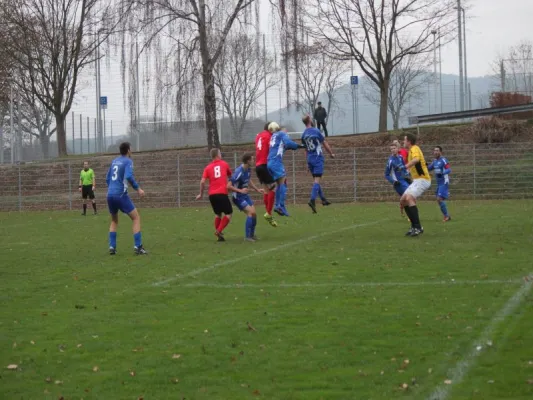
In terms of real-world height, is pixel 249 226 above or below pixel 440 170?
below

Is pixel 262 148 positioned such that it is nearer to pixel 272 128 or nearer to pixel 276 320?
pixel 272 128

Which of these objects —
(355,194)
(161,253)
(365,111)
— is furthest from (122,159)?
(365,111)

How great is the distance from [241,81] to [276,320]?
164 ft

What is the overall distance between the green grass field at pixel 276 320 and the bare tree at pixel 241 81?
36846mm

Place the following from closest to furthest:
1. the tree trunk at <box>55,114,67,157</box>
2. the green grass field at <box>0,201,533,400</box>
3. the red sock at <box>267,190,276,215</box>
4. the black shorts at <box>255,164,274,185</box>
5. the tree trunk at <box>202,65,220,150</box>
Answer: the green grass field at <box>0,201,533,400</box> < the red sock at <box>267,190,276,215</box> < the black shorts at <box>255,164,274,185</box> < the tree trunk at <box>202,65,220,150</box> < the tree trunk at <box>55,114,67,157</box>

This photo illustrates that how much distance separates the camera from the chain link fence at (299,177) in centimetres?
3419

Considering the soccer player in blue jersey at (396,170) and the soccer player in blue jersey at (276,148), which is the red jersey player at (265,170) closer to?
the soccer player in blue jersey at (276,148)

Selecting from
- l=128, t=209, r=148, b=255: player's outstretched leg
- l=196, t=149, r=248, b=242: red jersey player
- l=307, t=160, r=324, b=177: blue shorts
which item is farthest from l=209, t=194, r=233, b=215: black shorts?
l=307, t=160, r=324, b=177: blue shorts

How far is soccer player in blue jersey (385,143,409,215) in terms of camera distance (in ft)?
68.3

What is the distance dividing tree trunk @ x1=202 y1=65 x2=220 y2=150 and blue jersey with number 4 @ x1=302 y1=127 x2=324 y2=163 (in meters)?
15.1

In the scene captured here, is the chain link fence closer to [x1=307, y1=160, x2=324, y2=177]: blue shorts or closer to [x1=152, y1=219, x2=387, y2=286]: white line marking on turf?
[x1=307, y1=160, x2=324, y2=177]: blue shorts

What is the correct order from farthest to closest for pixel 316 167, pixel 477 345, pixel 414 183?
pixel 316 167, pixel 414 183, pixel 477 345

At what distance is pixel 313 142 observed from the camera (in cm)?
2045

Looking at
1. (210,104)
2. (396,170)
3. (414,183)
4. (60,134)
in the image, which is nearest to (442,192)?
→ (396,170)
